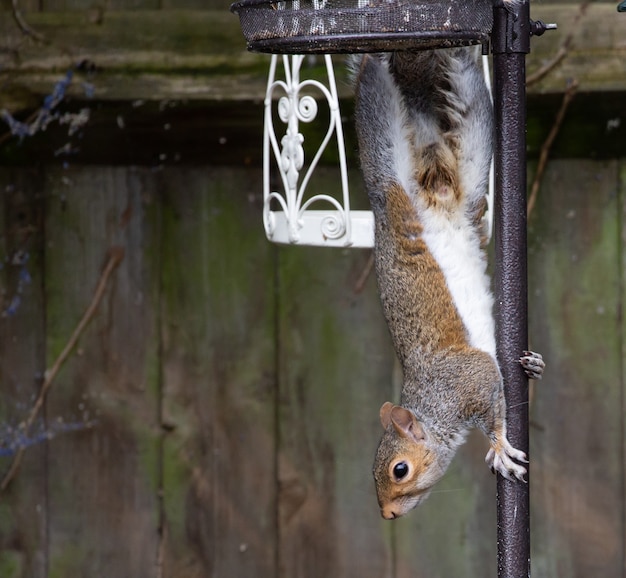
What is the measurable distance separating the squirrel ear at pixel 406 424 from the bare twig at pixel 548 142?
470mm

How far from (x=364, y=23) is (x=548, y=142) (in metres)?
0.85

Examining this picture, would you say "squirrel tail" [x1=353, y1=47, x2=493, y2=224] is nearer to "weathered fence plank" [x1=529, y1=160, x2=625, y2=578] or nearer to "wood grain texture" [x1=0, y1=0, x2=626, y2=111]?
"wood grain texture" [x1=0, y1=0, x2=626, y2=111]

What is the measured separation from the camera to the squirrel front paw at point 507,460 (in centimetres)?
121

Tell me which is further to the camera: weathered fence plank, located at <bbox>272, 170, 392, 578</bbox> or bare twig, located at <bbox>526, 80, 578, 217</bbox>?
weathered fence plank, located at <bbox>272, 170, 392, 578</bbox>

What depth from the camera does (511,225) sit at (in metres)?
1.14

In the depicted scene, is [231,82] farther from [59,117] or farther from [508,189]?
[508,189]

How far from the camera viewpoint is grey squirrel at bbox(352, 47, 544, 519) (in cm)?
142

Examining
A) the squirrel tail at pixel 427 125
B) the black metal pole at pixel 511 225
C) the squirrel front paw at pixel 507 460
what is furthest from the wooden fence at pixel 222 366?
the black metal pole at pixel 511 225

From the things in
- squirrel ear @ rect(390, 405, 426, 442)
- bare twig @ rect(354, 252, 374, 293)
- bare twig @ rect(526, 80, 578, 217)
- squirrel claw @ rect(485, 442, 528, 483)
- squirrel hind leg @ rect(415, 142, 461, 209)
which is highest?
bare twig @ rect(526, 80, 578, 217)

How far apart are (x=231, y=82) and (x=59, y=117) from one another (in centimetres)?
28

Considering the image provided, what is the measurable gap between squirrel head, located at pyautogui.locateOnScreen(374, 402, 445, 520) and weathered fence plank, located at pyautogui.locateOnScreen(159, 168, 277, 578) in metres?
0.41

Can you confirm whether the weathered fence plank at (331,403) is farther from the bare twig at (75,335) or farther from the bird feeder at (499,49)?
the bird feeder at (499,49)

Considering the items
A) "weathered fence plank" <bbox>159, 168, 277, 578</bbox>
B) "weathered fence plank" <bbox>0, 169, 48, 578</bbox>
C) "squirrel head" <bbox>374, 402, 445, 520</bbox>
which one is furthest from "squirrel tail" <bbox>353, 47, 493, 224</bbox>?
"weathered fence plank" <bbox>0, 169, 48, 578</bbox>

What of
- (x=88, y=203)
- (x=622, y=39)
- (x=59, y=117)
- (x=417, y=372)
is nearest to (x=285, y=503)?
(x=417, y=372)
